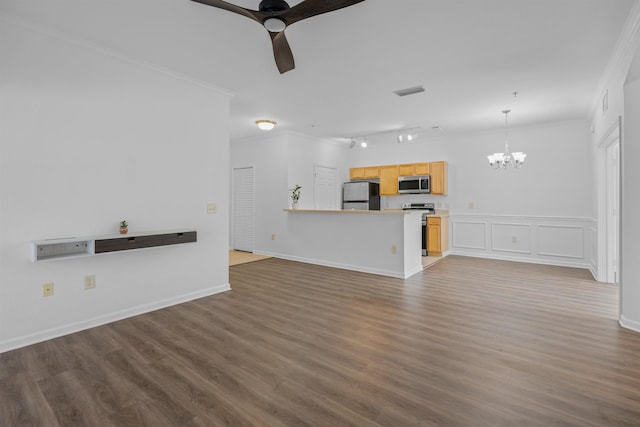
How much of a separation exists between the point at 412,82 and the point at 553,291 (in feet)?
10.6

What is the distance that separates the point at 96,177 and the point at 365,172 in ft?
19.0

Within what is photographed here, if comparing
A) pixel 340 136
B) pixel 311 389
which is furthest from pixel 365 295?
pixel 340 136

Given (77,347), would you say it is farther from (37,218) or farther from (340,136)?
(340,136)

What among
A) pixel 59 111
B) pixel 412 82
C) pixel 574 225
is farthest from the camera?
pixel 574 225

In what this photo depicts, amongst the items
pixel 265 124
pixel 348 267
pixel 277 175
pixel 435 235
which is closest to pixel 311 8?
pixel 265 124

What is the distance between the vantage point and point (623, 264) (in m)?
2.97

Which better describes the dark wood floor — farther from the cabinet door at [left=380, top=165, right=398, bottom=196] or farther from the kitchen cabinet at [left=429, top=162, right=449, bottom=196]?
the cabinet door at [left=380, top=165, right=398, bottom=196]

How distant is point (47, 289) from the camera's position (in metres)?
2.76

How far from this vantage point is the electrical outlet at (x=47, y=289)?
2744 millimetres

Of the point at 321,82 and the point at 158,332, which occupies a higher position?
the point at 321,82

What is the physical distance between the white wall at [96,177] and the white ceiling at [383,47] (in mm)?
289

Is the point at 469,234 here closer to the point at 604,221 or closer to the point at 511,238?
the point at 511,238

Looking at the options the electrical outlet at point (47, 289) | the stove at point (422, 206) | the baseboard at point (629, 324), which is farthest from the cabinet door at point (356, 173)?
the electrical outlet at point (47, 289)

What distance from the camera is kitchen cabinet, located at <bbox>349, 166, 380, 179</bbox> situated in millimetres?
7645
